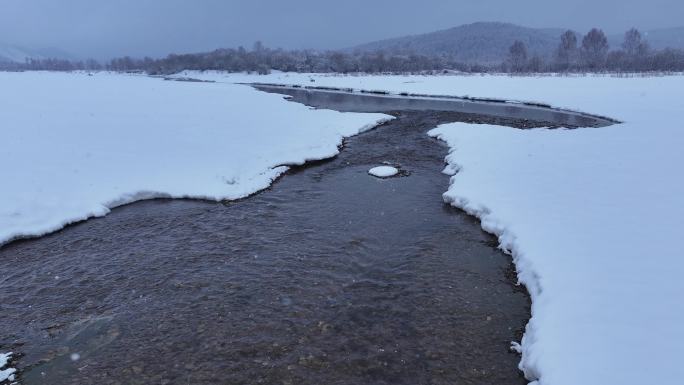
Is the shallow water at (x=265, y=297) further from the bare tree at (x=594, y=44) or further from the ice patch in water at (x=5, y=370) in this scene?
the bare tree at (x=594, y=44)

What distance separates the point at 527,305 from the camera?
10508 mm

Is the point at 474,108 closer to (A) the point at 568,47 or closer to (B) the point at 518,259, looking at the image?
(B) the point at 518,259

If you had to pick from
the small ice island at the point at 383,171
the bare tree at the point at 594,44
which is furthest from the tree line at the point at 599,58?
the small ice island at the point at 383,171

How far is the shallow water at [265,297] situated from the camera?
851 cm

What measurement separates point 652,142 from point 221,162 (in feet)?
78.8

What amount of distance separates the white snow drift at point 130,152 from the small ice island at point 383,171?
3.94 m

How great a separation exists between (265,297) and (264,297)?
0.03 metres

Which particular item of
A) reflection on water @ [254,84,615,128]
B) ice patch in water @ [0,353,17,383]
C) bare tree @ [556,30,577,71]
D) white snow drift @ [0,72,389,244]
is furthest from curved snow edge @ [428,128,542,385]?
bare tree @ [556,30,577,71]

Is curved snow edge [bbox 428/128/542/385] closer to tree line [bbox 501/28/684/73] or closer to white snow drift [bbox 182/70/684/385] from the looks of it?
white snow drift [bbox 182/70/684/385]

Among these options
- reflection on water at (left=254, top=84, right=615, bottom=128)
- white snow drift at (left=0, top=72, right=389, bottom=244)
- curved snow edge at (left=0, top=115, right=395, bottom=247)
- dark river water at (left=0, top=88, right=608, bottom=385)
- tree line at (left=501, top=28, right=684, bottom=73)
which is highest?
tree line at (left=501, top=28, right=684, bottom=73)

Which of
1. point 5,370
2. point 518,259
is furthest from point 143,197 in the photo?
point 518,259

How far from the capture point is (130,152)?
22.3 metres

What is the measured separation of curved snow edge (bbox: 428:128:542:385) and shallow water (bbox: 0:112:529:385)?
0.86 ft

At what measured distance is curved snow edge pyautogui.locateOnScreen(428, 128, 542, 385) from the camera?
26.7ft
